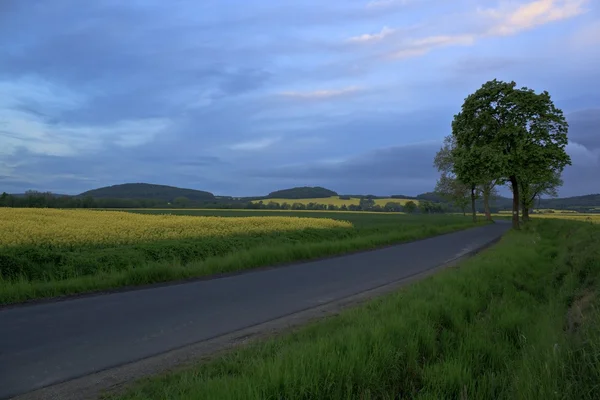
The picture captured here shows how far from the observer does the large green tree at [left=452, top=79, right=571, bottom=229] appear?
103 feet

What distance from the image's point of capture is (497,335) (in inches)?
254

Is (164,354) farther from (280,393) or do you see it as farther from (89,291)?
(89,291)

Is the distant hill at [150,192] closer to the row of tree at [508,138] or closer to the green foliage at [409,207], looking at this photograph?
the green foliage at [409,207]

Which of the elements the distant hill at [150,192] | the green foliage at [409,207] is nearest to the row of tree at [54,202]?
the distant hill at [150,192]

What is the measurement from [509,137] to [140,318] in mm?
31977

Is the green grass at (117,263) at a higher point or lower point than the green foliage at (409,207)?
lower

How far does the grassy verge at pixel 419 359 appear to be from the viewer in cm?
402

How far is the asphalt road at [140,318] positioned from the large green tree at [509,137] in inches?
855

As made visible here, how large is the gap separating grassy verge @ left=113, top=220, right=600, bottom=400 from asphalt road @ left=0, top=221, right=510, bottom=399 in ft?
4.47

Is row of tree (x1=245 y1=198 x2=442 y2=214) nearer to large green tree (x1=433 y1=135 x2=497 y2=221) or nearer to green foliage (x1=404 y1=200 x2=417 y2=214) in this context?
green foliage (x1=404 y1=200 x2=417 y2=214)

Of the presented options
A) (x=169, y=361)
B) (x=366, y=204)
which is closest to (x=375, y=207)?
(x=366, y=204)

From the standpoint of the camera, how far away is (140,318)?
25.8ft

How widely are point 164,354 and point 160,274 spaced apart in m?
6.82

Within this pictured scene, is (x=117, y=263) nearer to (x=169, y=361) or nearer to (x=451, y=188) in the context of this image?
(x=169, y=361)
